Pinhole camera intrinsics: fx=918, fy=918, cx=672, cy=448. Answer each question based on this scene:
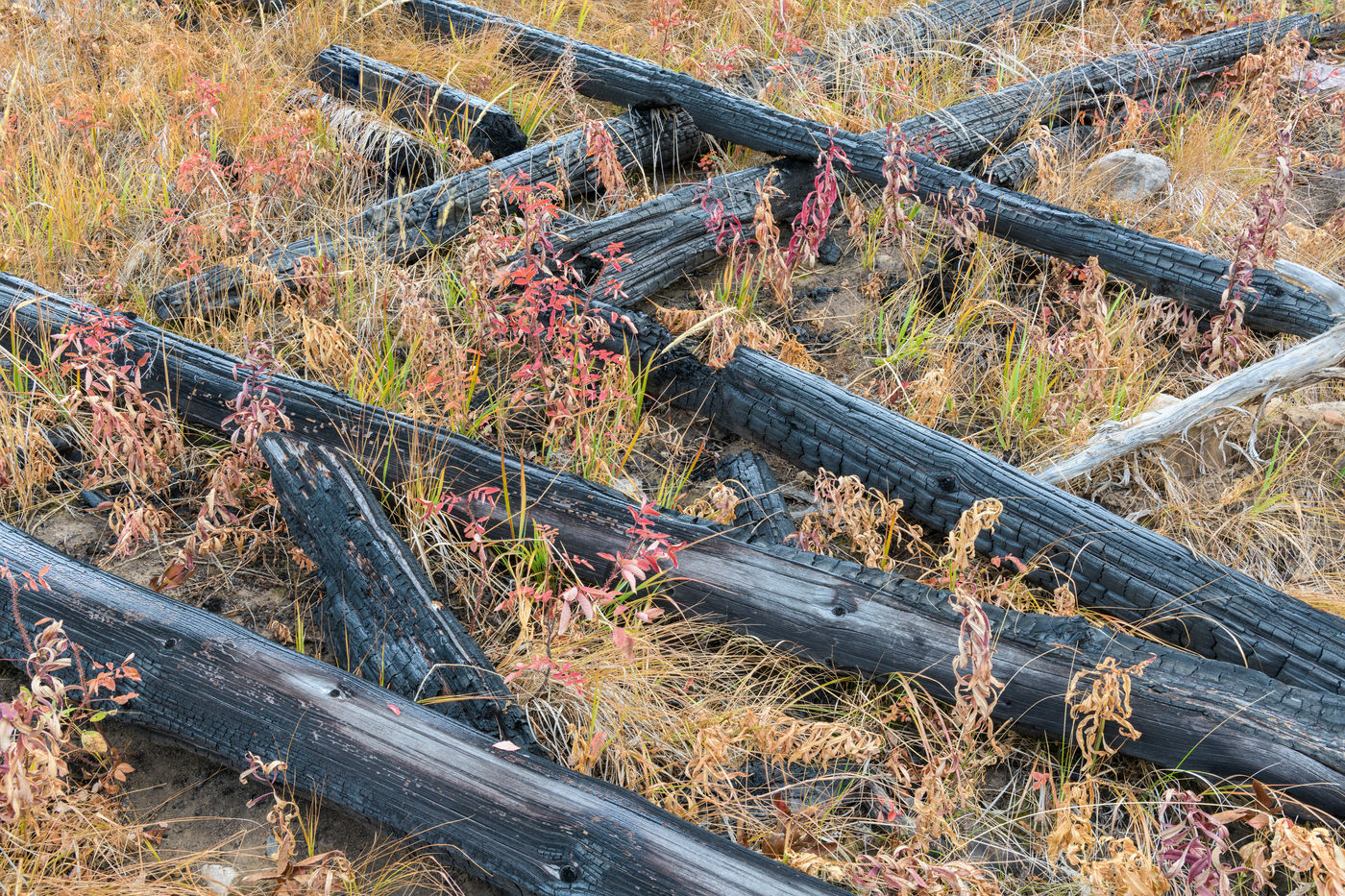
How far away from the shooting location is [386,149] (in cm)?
467

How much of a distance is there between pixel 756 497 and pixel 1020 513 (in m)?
0.91

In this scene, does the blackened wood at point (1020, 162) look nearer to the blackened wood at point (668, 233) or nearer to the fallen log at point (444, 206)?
the blackened wood at point (668, 233)

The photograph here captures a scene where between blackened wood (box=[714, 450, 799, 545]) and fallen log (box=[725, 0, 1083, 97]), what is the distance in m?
2.67

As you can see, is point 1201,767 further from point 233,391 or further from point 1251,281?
point 233,391

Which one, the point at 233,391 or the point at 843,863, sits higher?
the point at 233,391

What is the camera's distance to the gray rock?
15.5 feet

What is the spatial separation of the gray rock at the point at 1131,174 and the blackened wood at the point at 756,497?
2604mm

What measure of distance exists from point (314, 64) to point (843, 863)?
5.06 metres

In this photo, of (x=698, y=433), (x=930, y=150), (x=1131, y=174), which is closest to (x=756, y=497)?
(x=698, y=433)

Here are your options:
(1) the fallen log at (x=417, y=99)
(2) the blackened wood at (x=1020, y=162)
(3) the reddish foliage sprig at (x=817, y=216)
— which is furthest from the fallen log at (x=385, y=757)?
(2) the blackened wood at (x=1020, y=162)

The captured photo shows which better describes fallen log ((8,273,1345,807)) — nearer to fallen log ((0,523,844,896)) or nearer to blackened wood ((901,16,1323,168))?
fallen log ((0,523,844,896))

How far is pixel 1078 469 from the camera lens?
3.45 meters

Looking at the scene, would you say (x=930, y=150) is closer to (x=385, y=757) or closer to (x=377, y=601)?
(x=377, y=601)

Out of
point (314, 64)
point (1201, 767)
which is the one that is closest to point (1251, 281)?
point (1201, 767)
